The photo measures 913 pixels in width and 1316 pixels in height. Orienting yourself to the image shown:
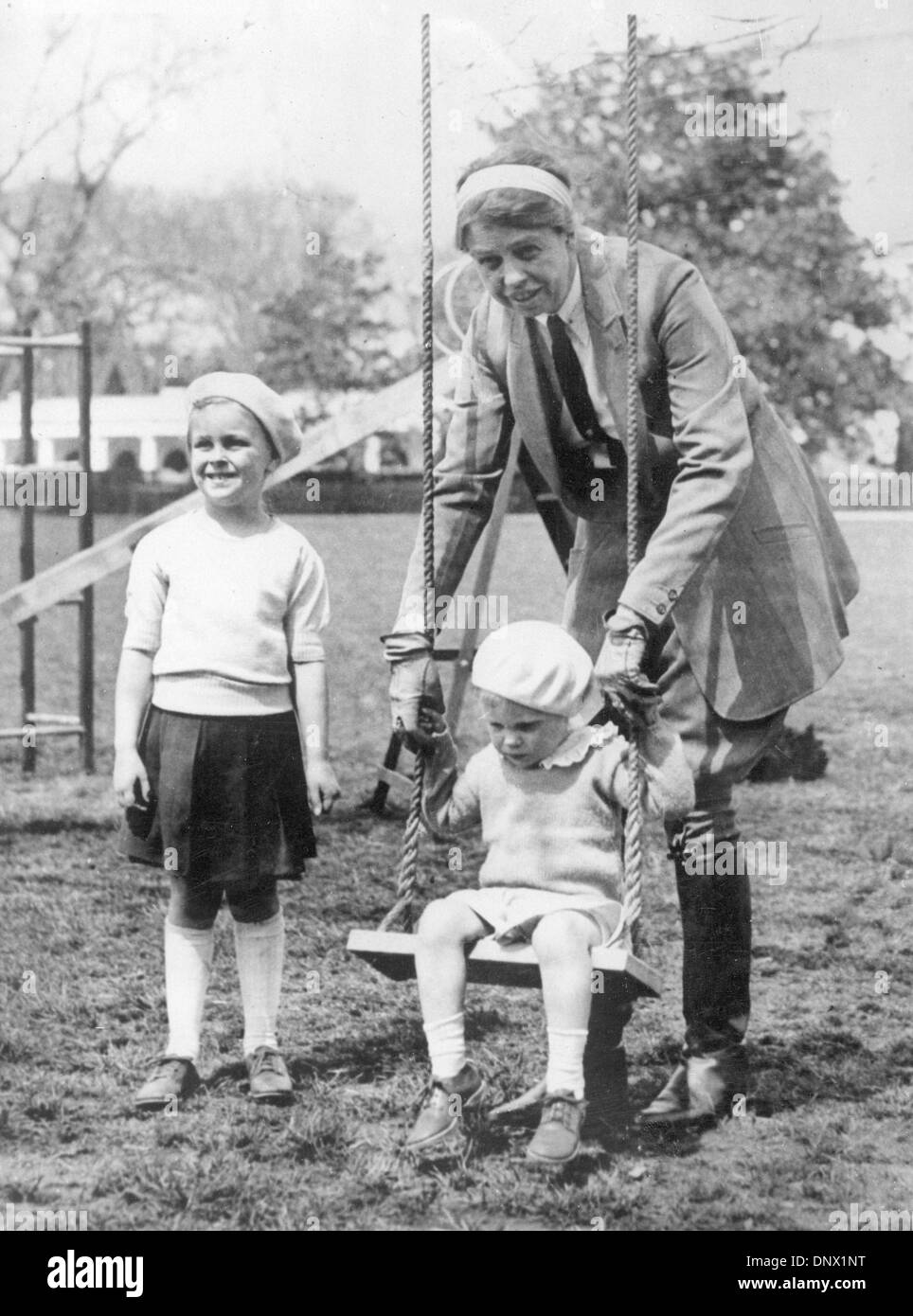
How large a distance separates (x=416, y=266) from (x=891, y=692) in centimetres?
459

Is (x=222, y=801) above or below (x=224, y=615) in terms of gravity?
below

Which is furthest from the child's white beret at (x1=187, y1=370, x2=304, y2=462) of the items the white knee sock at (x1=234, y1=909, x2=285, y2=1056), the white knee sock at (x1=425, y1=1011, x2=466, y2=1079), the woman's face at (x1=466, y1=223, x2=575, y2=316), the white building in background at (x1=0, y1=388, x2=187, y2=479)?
the white building in background at (x1=0, y1=388, x2=187, y2=479)

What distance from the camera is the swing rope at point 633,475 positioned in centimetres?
334

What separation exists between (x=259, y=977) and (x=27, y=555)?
193 inches

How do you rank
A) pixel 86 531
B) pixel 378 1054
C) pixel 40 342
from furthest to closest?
pixel 86 531
pixel 40 342
pixel 378 1054

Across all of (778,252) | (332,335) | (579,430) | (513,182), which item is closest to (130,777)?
(579,430)

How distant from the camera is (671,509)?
3.49m

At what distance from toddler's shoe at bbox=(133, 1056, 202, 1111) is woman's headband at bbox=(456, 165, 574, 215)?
2051mm

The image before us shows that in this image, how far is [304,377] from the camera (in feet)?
35.6

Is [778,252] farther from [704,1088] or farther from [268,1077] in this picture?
[268,1077]

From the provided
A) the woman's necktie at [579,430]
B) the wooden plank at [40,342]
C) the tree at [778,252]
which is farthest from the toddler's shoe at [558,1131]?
the tree at [778,252]

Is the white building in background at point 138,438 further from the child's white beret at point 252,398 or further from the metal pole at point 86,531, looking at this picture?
the child's white beret at point 252,398

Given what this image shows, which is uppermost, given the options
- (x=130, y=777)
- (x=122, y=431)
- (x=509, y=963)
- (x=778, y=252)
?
(x=778, y=252)

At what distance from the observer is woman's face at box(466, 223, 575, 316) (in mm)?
3447
